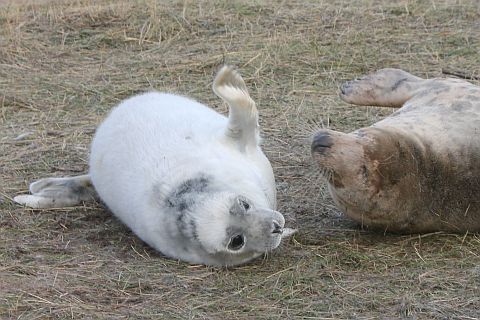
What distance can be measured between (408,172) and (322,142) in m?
0.41

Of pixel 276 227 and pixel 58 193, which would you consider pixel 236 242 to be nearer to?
pixel 276 227

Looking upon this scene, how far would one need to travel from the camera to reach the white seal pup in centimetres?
418

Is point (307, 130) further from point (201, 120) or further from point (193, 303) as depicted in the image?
point (193, 303)

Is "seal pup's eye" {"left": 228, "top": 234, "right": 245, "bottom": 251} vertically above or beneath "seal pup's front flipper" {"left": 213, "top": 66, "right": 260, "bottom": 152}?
beneath

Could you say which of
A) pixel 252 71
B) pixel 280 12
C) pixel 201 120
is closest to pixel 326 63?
pixel 252 71

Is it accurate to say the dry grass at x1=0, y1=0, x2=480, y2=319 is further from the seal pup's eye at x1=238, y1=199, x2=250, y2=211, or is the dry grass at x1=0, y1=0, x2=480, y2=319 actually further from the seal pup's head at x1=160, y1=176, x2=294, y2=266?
the seal pup's eye at x1=238, y1=199, x2=250, y2=211

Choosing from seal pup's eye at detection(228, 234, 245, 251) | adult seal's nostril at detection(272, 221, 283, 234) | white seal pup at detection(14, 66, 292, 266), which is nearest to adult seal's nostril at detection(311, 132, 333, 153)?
white seal pup at detection(14, 66, 292, 266)

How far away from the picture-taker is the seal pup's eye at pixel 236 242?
4168 millimetres

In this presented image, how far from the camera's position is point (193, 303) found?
13.4 feet

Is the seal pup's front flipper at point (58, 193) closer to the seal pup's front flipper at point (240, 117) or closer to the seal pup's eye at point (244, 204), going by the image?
the seal pup's front flipper at point (240, 117)

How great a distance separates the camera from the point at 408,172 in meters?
4.61

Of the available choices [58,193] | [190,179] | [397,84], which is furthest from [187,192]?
[397,84]

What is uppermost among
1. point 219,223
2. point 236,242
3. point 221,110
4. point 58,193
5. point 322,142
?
point 322,142

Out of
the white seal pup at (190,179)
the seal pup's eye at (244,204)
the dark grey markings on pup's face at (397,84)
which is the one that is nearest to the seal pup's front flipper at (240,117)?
the white seal pup at (190,179)
